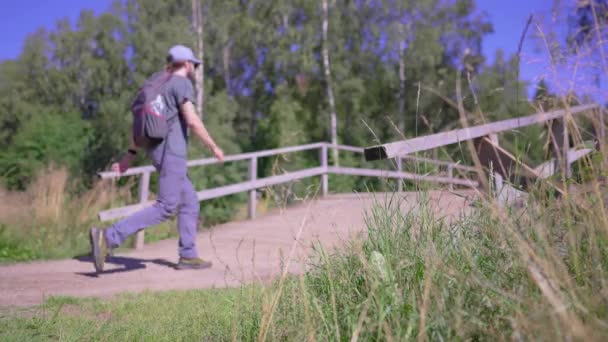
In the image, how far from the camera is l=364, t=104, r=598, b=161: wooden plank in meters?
2.78

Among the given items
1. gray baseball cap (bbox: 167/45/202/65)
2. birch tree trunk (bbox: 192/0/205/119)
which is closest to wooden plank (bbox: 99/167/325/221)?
gray baseball cap (bbox: 167/45/202/65)

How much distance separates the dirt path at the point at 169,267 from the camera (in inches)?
133

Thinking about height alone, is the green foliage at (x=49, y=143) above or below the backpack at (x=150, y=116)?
above

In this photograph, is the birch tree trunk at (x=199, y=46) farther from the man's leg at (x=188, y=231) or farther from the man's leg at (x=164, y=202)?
the man's leg at (x=164, y=202)

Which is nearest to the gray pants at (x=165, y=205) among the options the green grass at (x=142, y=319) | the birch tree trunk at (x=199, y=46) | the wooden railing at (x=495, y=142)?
the green grass at (x=142, y=319)

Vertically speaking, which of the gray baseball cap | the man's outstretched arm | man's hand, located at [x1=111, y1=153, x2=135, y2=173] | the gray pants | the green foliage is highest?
the green foliage

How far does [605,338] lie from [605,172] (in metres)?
1.01

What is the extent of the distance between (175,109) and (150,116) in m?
0.25

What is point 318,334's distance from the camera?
2.12 meters

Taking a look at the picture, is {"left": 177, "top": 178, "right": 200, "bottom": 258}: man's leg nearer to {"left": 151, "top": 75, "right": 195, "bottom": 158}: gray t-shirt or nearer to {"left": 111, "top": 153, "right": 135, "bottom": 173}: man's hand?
{"left": 151, "top": 75, "right": 195, "bottom": 158}: gray t-shirt

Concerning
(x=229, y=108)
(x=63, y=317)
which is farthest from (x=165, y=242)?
(x=229, y=108)

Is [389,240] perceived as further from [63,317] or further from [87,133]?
[87,133]

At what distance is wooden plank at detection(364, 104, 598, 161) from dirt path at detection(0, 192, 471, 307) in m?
0.25

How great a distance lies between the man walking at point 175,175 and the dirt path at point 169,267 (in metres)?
0.23
